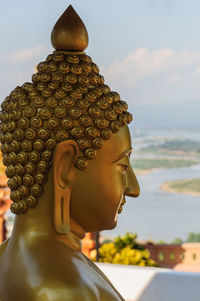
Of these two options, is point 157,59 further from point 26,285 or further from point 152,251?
point 26,285

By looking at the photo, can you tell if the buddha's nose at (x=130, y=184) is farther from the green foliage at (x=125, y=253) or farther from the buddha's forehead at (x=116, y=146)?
the green foliage at (x=125, y=253)

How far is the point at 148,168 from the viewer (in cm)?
675

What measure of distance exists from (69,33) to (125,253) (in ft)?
11.8

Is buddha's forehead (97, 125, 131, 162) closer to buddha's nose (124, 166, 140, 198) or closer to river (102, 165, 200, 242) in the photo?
buddha's nose (124, 166, 140, 198)

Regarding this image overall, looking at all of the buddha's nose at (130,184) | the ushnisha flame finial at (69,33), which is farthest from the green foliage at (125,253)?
the ushnisha flame finial at (69,33)

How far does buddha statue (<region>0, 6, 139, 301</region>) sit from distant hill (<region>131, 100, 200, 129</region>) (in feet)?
18.4

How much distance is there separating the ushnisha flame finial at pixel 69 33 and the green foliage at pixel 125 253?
11.4 ft

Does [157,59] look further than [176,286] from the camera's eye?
Yes

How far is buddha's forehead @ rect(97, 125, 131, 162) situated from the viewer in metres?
1.20

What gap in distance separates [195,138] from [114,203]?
6127 mm

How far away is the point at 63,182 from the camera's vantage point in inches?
46.4

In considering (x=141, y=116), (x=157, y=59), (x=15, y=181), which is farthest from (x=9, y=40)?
(x=15, y=181)

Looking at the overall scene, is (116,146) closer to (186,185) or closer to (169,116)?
(186,185)

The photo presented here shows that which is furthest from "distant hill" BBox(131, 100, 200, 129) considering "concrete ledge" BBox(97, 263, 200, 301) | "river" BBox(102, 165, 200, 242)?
"concrete ledge" BBox(97, 263, 200, 301)
